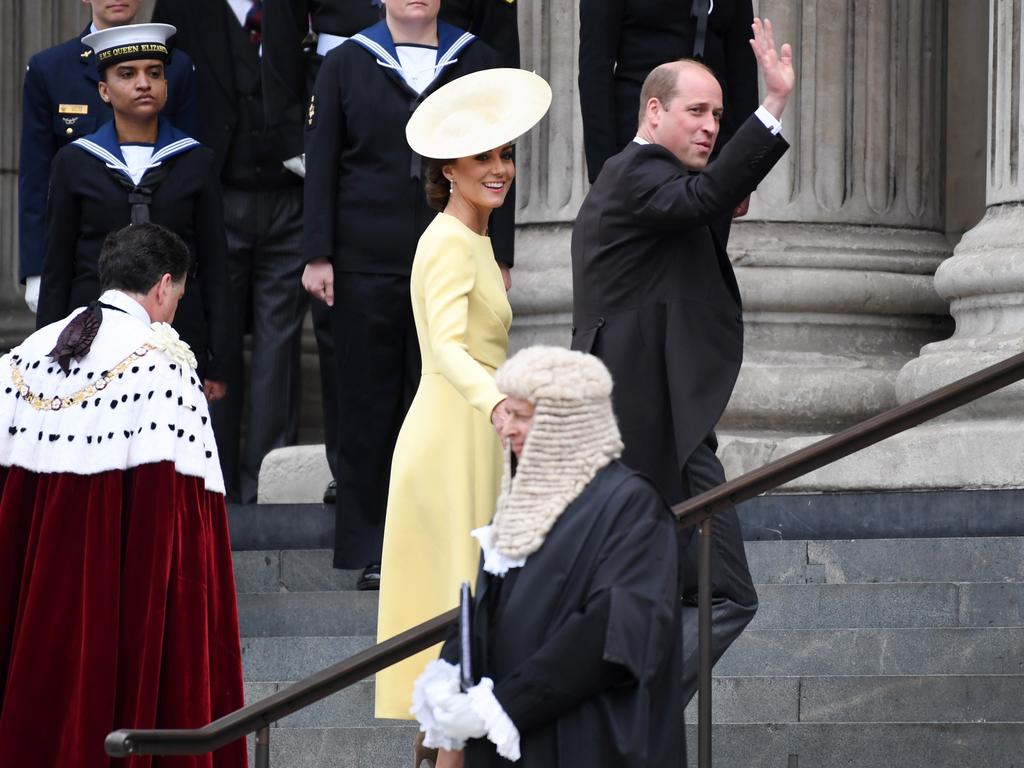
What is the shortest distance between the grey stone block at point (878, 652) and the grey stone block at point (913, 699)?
0.30 meters

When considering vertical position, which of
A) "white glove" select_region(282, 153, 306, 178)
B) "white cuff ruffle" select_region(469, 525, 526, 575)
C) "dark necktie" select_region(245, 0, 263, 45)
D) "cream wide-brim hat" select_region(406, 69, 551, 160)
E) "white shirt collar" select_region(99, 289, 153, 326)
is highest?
"dark necktie" select_region(245, 0, 263, 45)

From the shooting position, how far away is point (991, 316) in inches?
336

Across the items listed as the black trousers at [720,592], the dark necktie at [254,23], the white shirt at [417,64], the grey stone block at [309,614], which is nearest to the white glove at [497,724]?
the black trousers at [720,592]

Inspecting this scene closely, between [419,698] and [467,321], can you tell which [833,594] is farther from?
[419,698]

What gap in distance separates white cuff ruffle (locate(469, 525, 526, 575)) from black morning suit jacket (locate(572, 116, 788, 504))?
1.32 metres

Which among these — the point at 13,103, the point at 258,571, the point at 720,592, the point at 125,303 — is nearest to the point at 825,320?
the point at 258,571

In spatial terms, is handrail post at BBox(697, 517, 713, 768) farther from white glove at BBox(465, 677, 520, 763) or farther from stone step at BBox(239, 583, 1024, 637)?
stone step at BBox(239, 583, 1024, 637)

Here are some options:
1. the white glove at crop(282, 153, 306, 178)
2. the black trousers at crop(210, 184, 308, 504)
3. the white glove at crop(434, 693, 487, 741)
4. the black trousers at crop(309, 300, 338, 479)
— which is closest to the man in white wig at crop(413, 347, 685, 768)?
the white glove at crop(434, 693, 487, 741)

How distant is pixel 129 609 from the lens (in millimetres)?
6125

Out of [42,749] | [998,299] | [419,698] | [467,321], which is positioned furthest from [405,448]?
[998,299]

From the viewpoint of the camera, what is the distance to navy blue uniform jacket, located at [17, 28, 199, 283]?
884cm

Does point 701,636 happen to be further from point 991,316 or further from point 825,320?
point 825,320

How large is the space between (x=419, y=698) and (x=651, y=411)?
1.60 meters

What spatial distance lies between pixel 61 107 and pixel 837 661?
416 centimetres
